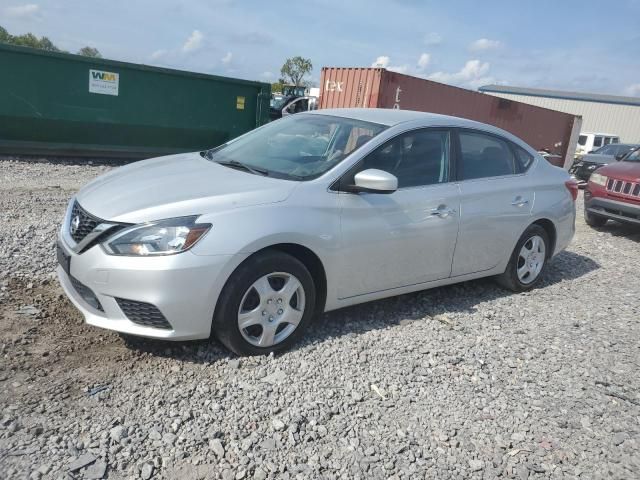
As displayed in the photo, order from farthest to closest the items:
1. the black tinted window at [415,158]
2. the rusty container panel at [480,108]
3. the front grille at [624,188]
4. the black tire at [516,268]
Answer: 1. the rusty container panel at [480,108]
2. the front grille at [624,188]
3. the black tire at [516,268]
4. the black tinted window at [415,158]

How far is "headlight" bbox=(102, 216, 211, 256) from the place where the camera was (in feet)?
10.1

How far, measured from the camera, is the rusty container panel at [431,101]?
12.8 m

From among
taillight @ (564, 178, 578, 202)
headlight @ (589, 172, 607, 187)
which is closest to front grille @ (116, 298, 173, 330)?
taillight @ (564, 178, 578, 202)

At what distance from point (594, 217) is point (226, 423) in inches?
325

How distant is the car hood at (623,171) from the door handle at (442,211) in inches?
209

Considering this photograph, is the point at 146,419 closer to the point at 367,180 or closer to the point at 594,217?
the point at 367,180

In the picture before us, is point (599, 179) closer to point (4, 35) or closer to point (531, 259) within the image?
point (531, 259)

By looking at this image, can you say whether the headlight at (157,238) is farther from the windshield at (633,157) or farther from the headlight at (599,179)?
the windshield at (633,157)

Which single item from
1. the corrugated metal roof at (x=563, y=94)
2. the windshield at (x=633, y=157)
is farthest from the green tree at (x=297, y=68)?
the windshield at (x=633, y=157)

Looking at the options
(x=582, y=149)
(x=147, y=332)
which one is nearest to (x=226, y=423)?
(x=147, y=332)

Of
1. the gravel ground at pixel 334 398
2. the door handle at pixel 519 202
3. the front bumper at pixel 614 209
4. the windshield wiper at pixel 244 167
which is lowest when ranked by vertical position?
the gravel ground at pixel 334 398

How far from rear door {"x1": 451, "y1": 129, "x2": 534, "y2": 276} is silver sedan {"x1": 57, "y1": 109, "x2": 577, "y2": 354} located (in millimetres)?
14

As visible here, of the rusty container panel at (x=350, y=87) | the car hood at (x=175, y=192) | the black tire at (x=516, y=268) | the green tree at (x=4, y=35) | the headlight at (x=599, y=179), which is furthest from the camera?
the green tree at (x=4, y=35)

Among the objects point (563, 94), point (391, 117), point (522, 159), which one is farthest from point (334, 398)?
point (563, 94)
